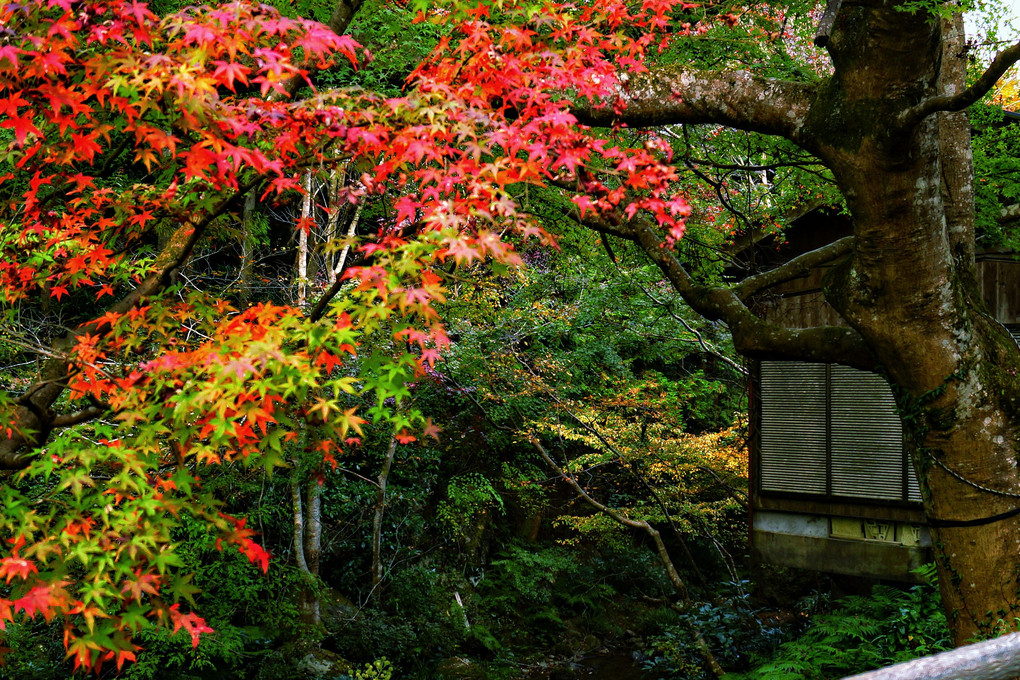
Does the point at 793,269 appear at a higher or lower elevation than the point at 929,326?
higher

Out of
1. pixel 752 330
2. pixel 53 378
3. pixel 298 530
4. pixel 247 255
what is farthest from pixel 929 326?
pixel 247 255

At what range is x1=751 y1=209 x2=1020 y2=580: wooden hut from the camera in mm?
8836

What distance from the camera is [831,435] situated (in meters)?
9.66

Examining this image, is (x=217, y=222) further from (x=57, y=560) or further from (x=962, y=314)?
(x=962, y=314)

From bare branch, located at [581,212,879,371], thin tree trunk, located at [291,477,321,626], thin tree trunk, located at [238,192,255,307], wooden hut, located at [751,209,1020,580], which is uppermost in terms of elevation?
thin tree trunk, located at [238,192,255,307]

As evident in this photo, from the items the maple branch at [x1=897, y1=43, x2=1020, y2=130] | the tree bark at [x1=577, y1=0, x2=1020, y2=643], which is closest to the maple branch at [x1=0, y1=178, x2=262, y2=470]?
the tree bark at [x1=577, y1=0, x2=1020, y2=643]

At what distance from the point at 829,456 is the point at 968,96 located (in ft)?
21.8

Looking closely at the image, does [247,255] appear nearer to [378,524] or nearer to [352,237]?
[378,524]

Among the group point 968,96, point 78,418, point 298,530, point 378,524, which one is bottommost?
point 378,524

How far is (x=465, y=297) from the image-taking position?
10.8 meters

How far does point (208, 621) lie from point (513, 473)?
6.37m

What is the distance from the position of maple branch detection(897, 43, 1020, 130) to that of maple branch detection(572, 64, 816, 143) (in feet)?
3.30

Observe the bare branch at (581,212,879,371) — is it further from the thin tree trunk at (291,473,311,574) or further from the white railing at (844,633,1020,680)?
the thin tree trunk at (291,473,311,574)

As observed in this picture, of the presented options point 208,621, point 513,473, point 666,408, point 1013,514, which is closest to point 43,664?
point 208,621
